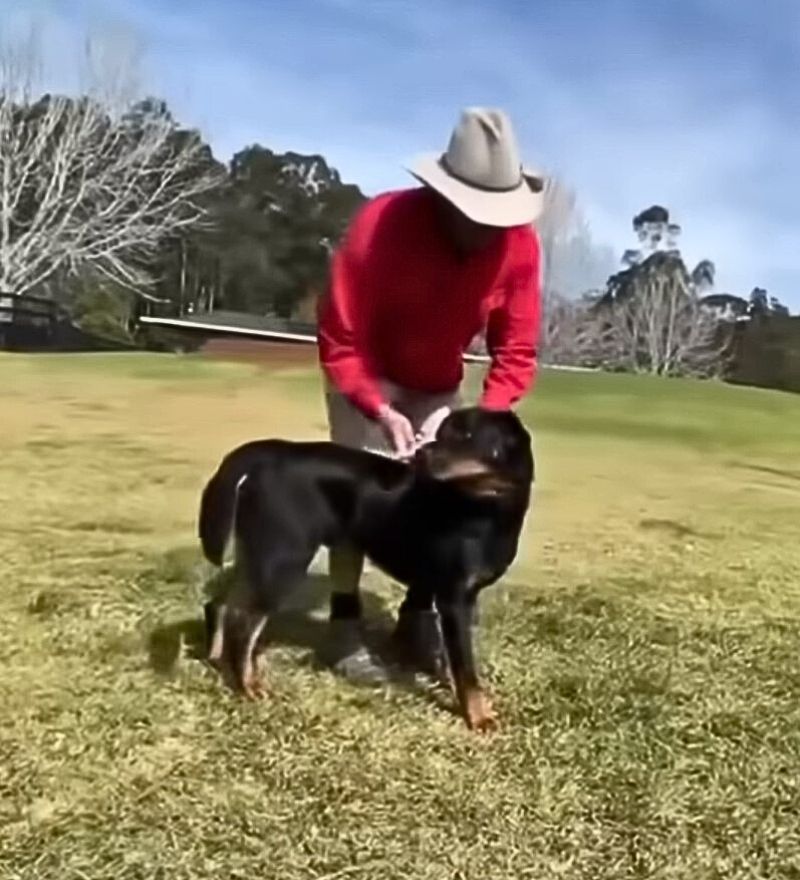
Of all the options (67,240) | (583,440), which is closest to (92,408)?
(583,440)

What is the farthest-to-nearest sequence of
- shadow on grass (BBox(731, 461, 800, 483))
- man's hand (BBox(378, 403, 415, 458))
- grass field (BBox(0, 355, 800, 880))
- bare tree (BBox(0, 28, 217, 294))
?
bare tree (BBox(0, 28, 217, 294)) < shadow on grass (BBox(731, 461, 800, 483)) < man's hand (BBox(378, 403, 415, 458)) < grass field (BBox(0, 355, 800, 880))

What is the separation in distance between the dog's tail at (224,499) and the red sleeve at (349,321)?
0.25 m

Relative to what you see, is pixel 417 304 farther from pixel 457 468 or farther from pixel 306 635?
pixel 306 635

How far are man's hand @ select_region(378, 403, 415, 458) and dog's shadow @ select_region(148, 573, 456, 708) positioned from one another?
43cm

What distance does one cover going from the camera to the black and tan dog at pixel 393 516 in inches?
107

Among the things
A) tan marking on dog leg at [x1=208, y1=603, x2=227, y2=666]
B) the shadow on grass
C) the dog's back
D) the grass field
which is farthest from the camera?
the shadow on grass

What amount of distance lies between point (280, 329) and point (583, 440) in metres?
17.6

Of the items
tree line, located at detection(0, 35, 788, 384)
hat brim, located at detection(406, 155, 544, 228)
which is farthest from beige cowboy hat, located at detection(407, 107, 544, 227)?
tree line, located at detection(0, 35, 788, 384)

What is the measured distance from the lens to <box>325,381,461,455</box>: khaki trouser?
10.1 feet

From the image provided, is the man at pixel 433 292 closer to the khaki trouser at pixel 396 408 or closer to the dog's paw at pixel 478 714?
the khaki trouser at pixel 396 408

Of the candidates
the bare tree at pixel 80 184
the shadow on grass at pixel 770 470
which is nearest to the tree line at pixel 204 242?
the bare tree at pixel 80 184

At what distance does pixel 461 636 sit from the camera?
2.76 meters

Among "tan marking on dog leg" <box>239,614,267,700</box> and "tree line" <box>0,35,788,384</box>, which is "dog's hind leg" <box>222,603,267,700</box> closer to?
"tan marking on dog leg" <box>239,614,267,700</box>

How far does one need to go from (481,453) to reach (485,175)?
660 mm
